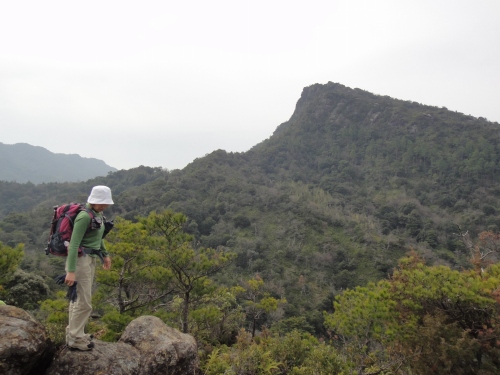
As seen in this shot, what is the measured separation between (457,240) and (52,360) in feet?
126

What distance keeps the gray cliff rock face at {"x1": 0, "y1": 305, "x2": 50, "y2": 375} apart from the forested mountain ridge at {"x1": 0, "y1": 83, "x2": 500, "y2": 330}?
19.2 meters

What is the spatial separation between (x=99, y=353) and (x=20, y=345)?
90cm

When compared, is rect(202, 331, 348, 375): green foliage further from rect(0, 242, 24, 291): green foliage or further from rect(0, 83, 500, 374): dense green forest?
rect(0, 242, 24, 291): green foliage

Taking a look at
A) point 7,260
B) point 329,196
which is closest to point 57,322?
point 7,260

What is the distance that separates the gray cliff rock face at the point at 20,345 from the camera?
312cm

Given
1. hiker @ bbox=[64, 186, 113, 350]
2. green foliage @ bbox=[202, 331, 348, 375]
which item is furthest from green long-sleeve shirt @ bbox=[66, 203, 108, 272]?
green foliage @ bbox=[202, 331, 348, 375]

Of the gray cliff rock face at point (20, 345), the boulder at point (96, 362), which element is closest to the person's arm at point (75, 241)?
the gray cliff rock face at point (20, 345)

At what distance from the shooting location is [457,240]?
32.6 meters

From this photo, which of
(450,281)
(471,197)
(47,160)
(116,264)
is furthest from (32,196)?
(47,160)

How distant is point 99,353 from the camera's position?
3.78 metres

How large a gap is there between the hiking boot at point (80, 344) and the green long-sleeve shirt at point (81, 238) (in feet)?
3.90

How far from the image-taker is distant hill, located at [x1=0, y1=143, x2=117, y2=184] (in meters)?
126

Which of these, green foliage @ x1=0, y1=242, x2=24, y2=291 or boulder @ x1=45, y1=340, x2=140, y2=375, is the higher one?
green foliage @ x1=0, y1=242, x2=24, y2=291

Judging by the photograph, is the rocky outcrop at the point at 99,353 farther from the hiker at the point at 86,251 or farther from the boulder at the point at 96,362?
the hiker at the point at 86,251
